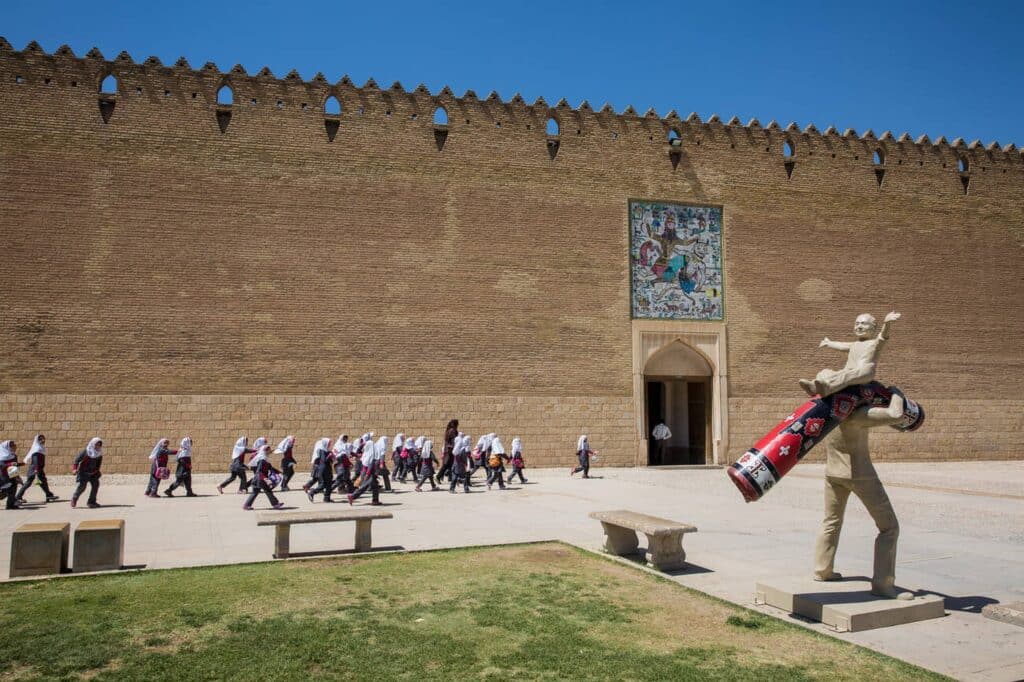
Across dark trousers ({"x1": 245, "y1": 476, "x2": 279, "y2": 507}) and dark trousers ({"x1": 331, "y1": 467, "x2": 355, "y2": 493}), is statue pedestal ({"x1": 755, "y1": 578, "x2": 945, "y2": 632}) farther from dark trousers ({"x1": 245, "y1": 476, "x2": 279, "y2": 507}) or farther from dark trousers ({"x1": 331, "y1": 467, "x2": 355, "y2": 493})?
dark trousers ({"x1": 331, "y1": 467, "x2": 355, "y2": 493})

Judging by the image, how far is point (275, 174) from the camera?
18.7 m

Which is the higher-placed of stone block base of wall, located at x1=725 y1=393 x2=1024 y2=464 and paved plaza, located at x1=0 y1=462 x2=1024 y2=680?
stone block base of wall, located at x1=725 y1=393 x2=1024 y2=464

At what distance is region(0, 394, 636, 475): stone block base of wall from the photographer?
16.7m

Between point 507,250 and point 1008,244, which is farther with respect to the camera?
point 1008,244

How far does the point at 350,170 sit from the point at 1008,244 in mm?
19336

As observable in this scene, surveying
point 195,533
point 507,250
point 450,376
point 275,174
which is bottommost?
Result: point 195,533

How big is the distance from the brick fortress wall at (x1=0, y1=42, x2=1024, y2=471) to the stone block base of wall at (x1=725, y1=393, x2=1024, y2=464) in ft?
0.24

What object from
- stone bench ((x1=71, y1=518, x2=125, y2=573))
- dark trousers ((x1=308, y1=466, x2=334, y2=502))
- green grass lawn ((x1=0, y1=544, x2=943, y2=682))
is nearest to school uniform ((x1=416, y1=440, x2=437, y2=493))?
dark trousers ((x1=308, y1=466, x2=334, y2=502))

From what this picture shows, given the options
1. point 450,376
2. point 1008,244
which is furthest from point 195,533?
point 1008,244

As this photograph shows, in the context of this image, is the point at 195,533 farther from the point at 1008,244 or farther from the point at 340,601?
the point at 1008,244

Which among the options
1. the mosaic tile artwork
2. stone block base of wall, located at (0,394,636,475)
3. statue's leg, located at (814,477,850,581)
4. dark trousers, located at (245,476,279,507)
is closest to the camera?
statue's leg, located at (814,477,850,581)

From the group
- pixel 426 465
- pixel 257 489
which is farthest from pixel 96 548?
pixel 426 465

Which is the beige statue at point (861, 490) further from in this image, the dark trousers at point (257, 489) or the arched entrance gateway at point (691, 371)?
the arched entrance gateway at point (691, 371)

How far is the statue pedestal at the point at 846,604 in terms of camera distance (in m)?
5.54
